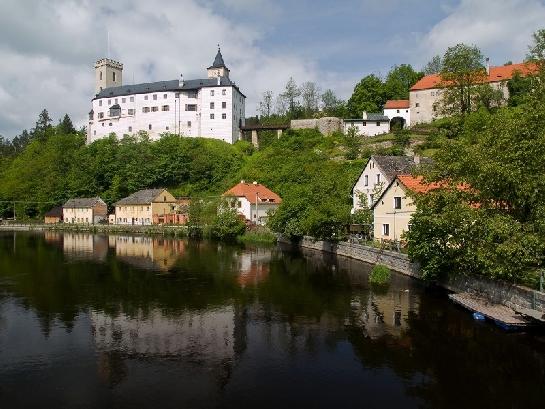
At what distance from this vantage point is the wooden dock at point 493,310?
1886 cm

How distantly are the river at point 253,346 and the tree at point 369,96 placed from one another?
58.5m

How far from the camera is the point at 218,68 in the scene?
9425 cm

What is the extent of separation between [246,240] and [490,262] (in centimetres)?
3783

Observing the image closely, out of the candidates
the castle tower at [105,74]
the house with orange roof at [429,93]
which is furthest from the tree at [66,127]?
the house with orange roof at [429,93]

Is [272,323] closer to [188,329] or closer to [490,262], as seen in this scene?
[188,329]

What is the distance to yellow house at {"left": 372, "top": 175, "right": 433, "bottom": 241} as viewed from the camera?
36.0m

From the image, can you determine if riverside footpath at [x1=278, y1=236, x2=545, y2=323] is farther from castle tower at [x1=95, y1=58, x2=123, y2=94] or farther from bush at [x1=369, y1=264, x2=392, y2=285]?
castle tower at [x1=95, y1=58, x2=123, y2=94]

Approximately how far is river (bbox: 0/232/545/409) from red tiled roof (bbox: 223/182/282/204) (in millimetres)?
34918

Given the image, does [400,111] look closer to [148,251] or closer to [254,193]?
[254,193]

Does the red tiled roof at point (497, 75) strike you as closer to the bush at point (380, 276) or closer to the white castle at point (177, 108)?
the white castle at point (177, 108)

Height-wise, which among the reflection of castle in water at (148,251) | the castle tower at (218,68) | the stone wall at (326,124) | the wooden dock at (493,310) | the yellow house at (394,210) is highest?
the castle tower at (218,68)

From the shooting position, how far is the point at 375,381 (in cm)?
1522

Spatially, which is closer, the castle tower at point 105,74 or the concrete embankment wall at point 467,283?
the concrete embankment wall at point 467,283

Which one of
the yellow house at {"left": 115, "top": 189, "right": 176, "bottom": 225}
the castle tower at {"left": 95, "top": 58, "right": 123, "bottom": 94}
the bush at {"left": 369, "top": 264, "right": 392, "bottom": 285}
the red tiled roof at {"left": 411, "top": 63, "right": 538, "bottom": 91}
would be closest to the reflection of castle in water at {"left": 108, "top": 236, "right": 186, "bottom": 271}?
the yellow house at {"left": 115, "top": 189, "right": 176, "bottom": 225}
